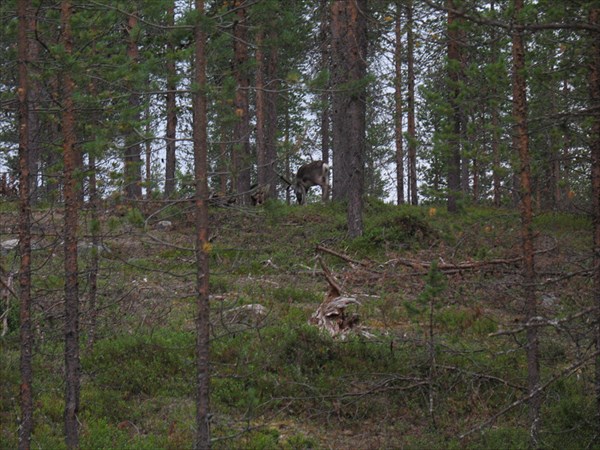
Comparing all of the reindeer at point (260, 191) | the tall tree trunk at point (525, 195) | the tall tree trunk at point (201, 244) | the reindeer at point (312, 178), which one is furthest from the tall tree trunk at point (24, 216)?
the reindeer at point (312, 178)

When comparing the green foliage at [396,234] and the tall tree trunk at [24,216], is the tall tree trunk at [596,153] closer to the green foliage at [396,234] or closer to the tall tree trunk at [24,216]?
the tall tree trunk at [24,216]

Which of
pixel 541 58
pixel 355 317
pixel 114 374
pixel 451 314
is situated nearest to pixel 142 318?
pixel 114 374

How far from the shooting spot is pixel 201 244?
7.66 meters

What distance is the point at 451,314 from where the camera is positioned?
42.8ft

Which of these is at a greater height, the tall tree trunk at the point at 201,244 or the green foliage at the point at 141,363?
the tall tree trunk at the point at 201,244

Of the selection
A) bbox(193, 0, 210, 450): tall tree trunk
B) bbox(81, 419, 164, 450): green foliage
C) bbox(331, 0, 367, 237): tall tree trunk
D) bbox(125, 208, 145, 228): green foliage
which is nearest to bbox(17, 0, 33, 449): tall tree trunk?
bbox(81, 419, 164, 450): green foliage

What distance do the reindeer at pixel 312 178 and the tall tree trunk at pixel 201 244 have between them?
19956 millimetres

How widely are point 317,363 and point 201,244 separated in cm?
399

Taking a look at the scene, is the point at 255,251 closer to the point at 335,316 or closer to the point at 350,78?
the point at 335,316

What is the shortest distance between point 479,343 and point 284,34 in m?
6.19

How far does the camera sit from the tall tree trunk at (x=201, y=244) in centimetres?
765

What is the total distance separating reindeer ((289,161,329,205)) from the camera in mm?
28078

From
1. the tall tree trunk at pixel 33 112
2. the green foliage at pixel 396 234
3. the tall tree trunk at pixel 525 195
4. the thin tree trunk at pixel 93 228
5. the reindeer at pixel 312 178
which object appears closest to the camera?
the thin tree trunk at pixel 93 228

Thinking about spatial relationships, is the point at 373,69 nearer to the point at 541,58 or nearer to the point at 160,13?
the point at 541,58
